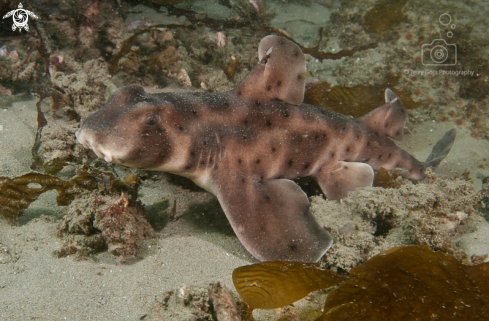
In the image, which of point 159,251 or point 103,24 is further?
point 103,24

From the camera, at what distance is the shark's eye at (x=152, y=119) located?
127 inches

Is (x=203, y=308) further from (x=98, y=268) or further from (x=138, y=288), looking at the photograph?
(x=98, y=268)

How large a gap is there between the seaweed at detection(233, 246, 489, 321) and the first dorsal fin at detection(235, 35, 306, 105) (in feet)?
8.29

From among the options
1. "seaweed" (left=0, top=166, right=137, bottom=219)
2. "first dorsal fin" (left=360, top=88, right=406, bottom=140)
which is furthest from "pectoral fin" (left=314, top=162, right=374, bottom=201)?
"seaweed" (left=0, top=166, right=137, bottom=219)

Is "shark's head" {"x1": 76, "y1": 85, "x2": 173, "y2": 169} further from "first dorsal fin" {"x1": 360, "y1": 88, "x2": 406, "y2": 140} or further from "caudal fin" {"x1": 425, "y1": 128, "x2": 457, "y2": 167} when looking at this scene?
"caudal fin" {"x1": 425, "y1": 128, "x2": 457, "y2": 167}

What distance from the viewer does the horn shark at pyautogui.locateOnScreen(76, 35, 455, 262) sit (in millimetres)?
3236

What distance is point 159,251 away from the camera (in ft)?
11.3

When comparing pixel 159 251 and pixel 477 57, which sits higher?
pixel 477 57

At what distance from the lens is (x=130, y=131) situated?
123 inches

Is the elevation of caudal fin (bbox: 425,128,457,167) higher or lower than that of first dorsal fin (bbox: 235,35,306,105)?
lower

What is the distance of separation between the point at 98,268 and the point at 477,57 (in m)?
10.5

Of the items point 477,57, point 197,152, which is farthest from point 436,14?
point 197,152

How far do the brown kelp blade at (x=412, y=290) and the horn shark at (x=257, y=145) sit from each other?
33.7 inches

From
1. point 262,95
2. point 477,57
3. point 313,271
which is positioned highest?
point 477,57
